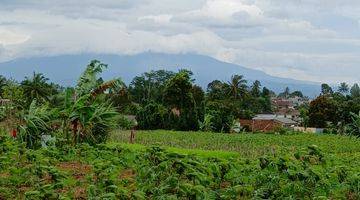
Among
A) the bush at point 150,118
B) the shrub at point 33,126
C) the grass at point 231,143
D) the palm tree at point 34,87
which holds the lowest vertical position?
the grass at point 231,143

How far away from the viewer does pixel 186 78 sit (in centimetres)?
4066

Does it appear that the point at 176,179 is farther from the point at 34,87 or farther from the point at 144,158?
the point at 34,87

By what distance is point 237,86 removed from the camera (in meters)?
57.2

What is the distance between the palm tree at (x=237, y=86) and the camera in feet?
186

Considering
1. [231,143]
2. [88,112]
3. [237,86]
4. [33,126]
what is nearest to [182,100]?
[231,143]

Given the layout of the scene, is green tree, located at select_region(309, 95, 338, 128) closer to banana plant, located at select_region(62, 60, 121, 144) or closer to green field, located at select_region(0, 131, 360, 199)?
banana plant, located at select_region(62, 60, 121, 144)

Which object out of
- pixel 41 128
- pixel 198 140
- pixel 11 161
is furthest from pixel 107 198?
pixel 198 140

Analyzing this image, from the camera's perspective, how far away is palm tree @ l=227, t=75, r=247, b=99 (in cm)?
5666

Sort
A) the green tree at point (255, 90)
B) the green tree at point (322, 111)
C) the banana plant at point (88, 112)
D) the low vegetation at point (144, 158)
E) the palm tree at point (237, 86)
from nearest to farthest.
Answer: the low vegetation at point (144, 158) < the banana plant at point (88, 112) < the green tree at point (322, 111) < the palm tree at point (237, 86) < the green tree at point (255, 90)

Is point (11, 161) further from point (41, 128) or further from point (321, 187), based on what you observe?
point (321, 187)

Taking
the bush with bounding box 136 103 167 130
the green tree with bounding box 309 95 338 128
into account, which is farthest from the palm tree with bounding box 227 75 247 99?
the bush with bounding box 136 103 167 130

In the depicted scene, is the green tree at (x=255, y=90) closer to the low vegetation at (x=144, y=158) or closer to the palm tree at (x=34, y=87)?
the palm tree at (x=34, y=87)

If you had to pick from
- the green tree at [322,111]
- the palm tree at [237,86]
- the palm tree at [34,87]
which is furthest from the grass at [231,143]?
the palm tree at [237,86]

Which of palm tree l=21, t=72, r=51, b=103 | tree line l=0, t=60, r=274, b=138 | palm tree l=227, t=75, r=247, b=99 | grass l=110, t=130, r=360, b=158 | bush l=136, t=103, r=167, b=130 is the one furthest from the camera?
palm tree l=227, t=75, r=247, b=99
